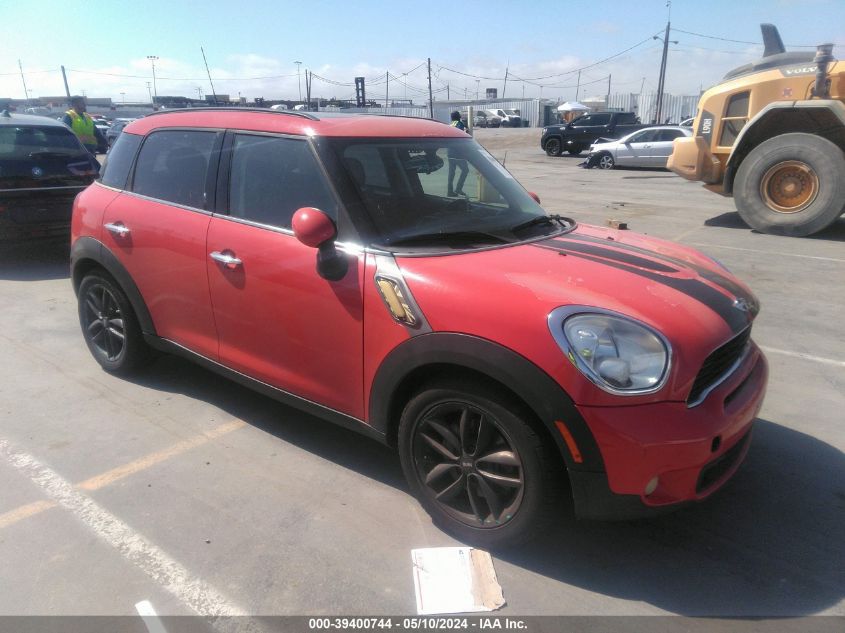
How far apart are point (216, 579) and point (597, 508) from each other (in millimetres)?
1509

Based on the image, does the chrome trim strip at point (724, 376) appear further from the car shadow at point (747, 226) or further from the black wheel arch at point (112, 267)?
the car shadow at point (747, 226)

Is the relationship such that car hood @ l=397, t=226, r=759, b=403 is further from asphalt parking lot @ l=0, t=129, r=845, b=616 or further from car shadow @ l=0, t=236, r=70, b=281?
car shadow @ l=0, t=236, r=70, b=281

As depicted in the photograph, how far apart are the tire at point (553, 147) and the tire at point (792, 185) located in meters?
19.2

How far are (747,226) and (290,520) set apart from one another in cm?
968

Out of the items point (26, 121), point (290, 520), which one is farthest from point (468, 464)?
point (26, 121)

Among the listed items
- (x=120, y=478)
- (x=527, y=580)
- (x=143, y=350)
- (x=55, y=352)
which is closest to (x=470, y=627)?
(x=527, y=580)

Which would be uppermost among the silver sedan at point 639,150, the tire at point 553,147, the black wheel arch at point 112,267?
the black wheel arch at point 112,267

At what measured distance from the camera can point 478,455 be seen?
258cm

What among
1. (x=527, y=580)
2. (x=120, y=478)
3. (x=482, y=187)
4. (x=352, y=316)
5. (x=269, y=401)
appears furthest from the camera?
(x=269, y=401)

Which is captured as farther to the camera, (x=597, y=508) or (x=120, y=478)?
(x=120, y=478)

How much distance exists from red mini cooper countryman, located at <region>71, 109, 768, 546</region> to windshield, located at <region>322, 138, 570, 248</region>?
1 centimetres

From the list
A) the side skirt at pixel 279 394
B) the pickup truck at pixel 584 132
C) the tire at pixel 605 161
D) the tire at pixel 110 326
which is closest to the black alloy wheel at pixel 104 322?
the tire at pixel 110 326

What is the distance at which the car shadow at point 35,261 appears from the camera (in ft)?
24.3

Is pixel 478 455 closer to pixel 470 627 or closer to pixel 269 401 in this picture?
pixel 470 627
